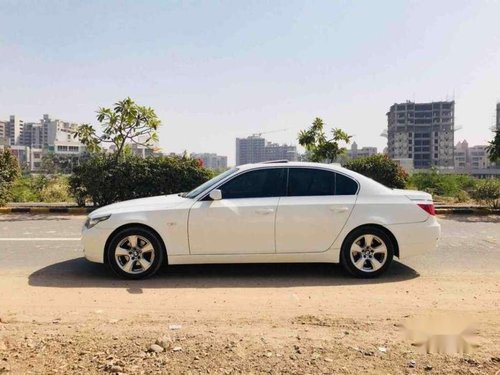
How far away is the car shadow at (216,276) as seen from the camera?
5.69m

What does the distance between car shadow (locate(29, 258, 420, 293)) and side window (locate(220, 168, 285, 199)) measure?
3.57 feet

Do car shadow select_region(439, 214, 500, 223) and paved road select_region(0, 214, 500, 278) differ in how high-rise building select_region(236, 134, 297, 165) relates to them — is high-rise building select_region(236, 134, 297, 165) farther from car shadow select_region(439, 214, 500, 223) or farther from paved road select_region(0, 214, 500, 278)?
paved road select_region(0, 214, 500, 278)

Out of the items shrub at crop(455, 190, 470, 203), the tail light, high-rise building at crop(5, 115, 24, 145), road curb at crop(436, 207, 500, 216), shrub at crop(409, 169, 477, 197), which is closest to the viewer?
the tail light

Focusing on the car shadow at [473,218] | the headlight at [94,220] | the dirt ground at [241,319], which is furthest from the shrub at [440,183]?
the headlight at [94,220]

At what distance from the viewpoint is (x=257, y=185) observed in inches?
241

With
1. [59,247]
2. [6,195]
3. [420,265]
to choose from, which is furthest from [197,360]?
[6,195]

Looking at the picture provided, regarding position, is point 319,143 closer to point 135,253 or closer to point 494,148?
point 494,148

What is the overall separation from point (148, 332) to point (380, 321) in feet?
6.70

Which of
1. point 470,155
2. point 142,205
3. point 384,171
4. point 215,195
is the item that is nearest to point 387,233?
point 215,195

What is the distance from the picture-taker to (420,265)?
685 cm

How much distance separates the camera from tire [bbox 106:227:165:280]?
19.2 feet

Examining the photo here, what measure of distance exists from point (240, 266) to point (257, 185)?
4.43 ft

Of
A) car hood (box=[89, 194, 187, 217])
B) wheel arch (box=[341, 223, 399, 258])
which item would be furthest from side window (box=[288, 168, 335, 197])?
car hood (box=[89, 194, 187, 217])

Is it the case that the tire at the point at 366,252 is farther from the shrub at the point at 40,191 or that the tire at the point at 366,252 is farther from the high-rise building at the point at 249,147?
the high-rise building at the point at 249,147
